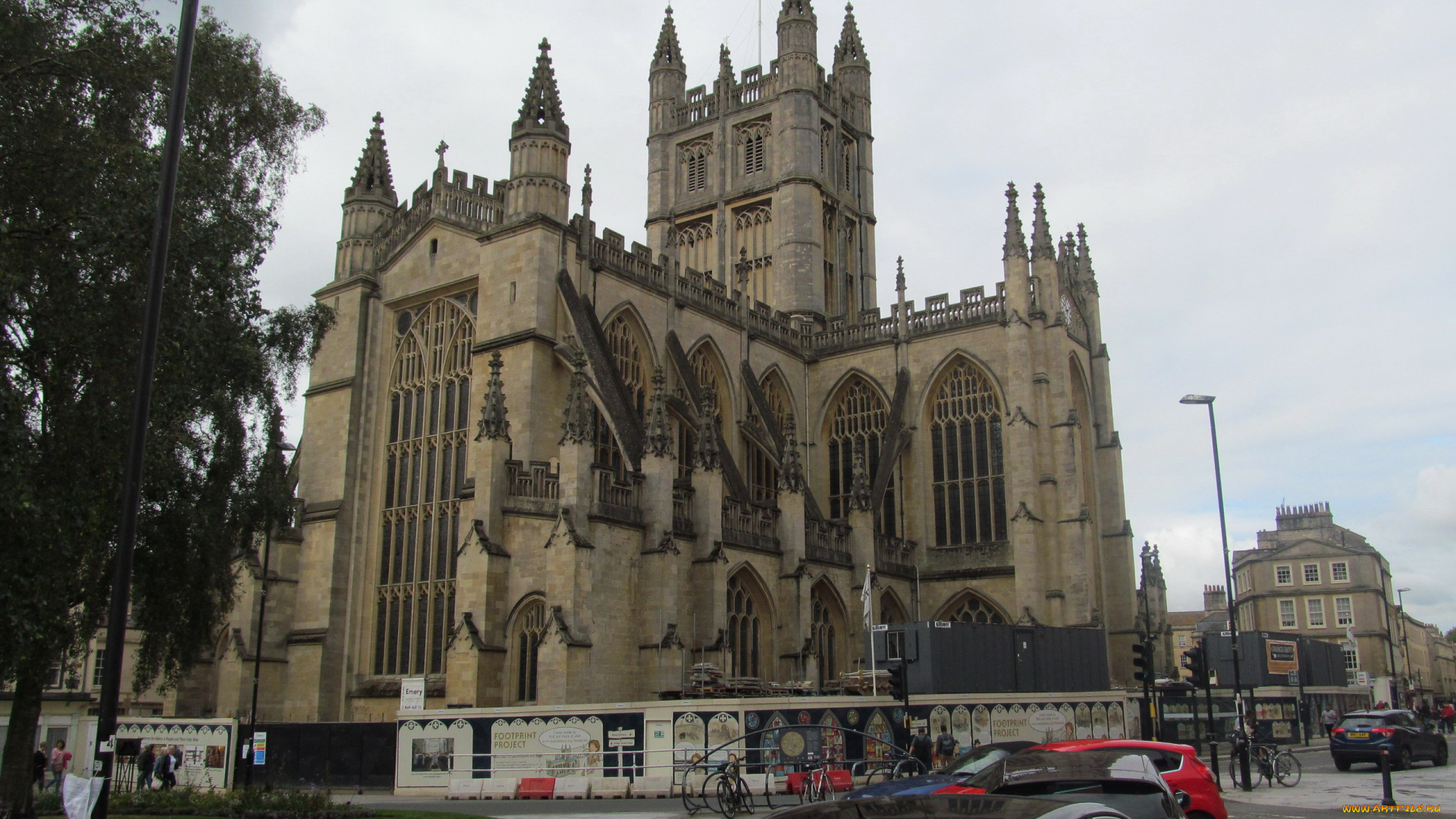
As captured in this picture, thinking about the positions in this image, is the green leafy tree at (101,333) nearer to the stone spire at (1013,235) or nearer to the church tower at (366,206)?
the church tower at (366,206)

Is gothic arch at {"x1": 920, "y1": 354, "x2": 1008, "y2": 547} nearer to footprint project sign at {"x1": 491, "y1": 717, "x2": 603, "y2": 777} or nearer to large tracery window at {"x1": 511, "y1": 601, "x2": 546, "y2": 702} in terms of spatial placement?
large tracery window at {"x1": 511, "y1": 601, "x2": 546, "y2": 702}

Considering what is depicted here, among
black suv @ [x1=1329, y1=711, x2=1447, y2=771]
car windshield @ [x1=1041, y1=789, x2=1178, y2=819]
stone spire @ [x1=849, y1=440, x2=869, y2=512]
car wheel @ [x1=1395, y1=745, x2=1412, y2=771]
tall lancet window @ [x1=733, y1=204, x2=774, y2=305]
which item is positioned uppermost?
tall lancet window @ [x1=733, y1=204, x2=774, y2=305]

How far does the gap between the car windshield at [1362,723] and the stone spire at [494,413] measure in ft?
62.3

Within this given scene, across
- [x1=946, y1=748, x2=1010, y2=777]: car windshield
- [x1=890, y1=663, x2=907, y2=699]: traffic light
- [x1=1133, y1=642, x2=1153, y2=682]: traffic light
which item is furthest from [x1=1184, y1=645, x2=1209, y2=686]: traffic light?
[x1=946, y1=748, x2=1010, y2=777]: car windshield

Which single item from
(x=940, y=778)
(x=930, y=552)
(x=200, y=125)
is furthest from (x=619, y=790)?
(x=930, y=552)

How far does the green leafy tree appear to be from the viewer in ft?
45.2

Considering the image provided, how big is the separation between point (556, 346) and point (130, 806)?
45.3 feet

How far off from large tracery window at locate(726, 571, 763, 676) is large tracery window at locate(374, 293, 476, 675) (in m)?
6.68

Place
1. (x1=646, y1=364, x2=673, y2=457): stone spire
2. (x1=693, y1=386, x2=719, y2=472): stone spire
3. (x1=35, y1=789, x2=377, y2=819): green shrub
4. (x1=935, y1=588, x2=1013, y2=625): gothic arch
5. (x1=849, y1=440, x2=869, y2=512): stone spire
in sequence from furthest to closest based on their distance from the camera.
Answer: (x1=935, y1=588, x2=1013, y2=625): gothic arch < (x1=849, y1=440, x2=869, y2=512): stone spire < (x1=693, y1=386, x2=719, y2=472): stone spire < (x1=646, y1=364, x2=673, y2=457): stone spire < (x1=35, y1=789, x2=377, y2=819): green shrub

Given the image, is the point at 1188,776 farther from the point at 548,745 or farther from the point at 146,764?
the point at 146,764

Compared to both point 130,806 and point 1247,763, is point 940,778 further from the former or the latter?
point 130,806

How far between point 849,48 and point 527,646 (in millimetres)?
35053

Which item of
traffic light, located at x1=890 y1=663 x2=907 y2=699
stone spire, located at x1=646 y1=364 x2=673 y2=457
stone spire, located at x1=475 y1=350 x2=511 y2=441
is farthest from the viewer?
stone spire, located at x1=646 y1=364 x2=673 y2=457

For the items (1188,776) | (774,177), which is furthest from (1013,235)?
(1188,776)
